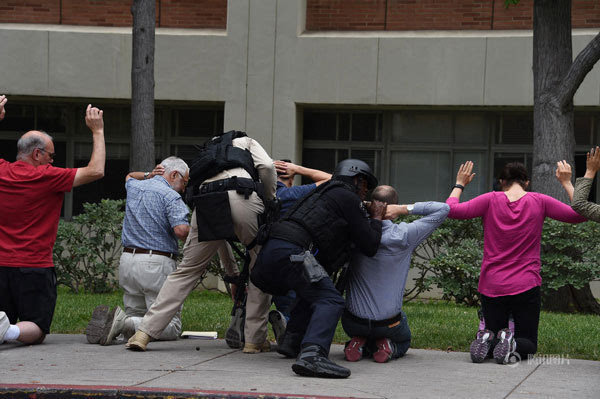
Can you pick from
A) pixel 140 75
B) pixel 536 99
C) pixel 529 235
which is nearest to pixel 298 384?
pixel 529 235

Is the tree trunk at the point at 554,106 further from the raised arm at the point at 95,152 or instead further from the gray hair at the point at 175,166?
the raised arm at the point at 95,152

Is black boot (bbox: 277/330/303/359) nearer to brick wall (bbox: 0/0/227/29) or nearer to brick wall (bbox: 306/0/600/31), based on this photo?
brick wall (bbox: 306/0/600/31)

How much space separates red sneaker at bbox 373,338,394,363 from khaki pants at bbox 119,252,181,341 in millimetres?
1758

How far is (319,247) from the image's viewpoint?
268 inches

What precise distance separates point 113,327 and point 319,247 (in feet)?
6.81

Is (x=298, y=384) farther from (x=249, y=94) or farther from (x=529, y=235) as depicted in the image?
(x=249, y=94)

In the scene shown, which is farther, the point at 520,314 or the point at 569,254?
the point at 569,254

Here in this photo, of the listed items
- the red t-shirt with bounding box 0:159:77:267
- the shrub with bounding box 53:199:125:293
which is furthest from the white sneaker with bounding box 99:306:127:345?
the shrub with bounding box 53:199:125:293

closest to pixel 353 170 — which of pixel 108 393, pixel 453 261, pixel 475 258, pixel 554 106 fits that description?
pixel 108 393

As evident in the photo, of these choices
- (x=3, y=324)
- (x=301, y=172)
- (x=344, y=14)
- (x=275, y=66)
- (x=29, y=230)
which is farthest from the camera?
(x=344, y=14)

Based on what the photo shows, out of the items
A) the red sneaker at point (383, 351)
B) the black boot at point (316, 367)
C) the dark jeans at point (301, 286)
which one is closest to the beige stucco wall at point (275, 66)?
the red sneaker at point (383, 351)

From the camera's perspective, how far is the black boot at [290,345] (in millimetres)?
7234

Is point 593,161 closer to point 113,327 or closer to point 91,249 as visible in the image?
point 113,327

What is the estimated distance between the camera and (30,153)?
7691 mm
